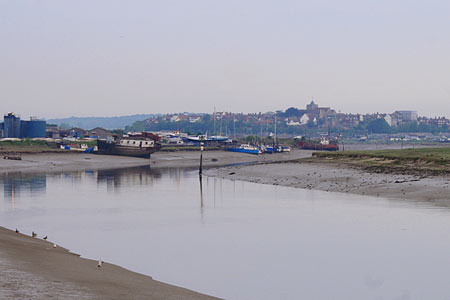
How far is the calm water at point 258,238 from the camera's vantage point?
1969 cm

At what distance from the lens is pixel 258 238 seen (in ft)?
91.5

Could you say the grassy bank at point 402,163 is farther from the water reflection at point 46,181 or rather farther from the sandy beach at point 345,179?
the water reflection at point 46,181

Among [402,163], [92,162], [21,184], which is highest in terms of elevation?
[402,163]

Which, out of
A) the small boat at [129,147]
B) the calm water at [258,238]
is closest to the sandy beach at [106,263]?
the calm water at [258,238]

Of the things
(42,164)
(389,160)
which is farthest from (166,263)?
(42,164)

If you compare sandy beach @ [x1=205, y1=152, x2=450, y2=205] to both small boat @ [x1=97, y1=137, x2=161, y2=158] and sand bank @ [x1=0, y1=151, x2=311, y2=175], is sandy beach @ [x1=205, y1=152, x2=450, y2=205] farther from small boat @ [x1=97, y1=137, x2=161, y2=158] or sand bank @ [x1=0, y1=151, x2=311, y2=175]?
A: small boat @ [x1=97, y1=137, x2=161, y2=158]

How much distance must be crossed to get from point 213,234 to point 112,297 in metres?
14.7

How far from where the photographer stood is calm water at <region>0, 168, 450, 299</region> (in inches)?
775

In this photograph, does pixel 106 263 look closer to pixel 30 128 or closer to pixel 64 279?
pixel 64 279

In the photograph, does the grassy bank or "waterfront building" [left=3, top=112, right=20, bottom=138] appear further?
"waterfront building" [left=3, top=112, right=20, bottom=138]

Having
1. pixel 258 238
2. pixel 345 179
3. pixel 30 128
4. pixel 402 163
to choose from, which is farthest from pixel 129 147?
pixel 258 238

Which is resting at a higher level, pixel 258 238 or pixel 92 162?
pixel 258 238

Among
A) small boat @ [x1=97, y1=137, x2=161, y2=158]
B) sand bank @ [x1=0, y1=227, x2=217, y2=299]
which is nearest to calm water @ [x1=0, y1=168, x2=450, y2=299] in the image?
sand bank @ [x1=0, y1=227, x2=217, y2=299]

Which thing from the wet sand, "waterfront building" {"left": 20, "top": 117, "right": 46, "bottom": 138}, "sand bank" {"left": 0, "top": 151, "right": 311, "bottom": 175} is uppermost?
"waterfront building" {"left": 20, "top": 117, "right": 46, "bottom": 138}
